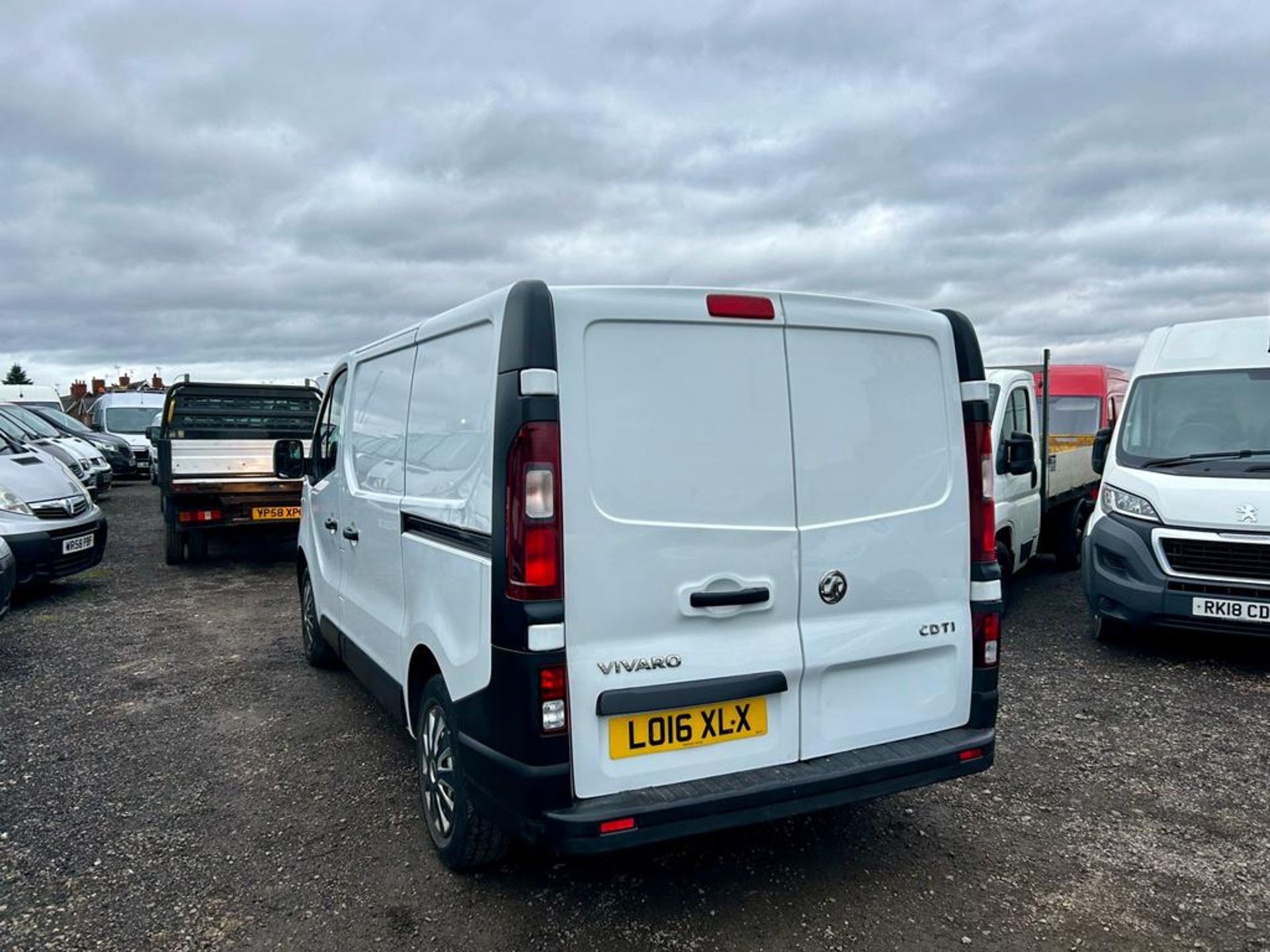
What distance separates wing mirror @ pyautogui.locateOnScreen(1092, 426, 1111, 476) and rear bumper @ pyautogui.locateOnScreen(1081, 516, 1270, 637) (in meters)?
0.68

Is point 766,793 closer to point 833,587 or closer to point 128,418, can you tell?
point 833,587

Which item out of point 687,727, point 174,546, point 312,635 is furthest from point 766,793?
point 174,546

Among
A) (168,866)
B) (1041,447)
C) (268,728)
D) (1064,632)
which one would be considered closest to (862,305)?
(168,866)

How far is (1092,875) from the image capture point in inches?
133

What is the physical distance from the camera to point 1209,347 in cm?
674

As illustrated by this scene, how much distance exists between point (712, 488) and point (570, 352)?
24.5 inches

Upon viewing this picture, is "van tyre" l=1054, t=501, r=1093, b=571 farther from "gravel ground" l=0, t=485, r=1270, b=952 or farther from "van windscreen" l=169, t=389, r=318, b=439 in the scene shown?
"van windscreen" l=169, t=389, r=318, b=439

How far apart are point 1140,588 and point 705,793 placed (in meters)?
4.37

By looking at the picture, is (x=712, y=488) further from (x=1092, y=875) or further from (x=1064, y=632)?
(x=1064, y=632)

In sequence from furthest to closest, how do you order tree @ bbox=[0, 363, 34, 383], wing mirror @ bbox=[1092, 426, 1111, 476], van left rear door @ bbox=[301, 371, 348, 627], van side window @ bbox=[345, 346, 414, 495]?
tree @ bbox=[0, 363, 34, 383] < wing mirror @ bbox=[1092, 426, 1111, 476] < van left rear door @ bbox=[301, 371, 348, 627] < van side window @ bbox=[345, 346, 414, 495]

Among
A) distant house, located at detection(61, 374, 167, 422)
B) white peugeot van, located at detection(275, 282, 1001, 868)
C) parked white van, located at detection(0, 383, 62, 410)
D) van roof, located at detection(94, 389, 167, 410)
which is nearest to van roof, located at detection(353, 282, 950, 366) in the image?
white peugeot van, located at detection(275, 282, 1001, 868)

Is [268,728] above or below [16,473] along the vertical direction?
below

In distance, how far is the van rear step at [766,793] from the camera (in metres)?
2.76

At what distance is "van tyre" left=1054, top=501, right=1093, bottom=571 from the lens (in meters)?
9.73
